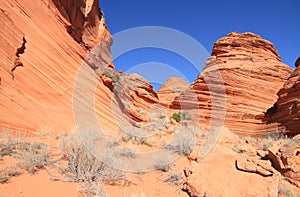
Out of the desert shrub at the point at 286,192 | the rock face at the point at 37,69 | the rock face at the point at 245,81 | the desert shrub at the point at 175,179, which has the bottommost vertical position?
the desert shrub at the point at 286,192

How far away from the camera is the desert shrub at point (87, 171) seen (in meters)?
3.41

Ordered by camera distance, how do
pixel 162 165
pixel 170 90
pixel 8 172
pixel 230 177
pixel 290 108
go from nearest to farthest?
1. pixel 8 172
2. pixel 230 177
3. pixel 162 165
4. pixel 290 108
5. pixel 170 90

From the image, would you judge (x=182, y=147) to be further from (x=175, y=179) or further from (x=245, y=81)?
(x=245, y=81)

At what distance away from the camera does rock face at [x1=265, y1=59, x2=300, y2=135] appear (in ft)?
43.6

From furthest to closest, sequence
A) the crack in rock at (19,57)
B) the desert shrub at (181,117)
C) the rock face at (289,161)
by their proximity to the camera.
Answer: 1. the desert shrub at (181,117)
2. the crack in rock at (19,57)
3. the rock face at (289,161)

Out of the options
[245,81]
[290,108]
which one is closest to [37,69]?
[290,108]

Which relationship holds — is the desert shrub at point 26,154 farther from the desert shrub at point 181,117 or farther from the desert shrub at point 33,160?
the desert shrub at point 181,117

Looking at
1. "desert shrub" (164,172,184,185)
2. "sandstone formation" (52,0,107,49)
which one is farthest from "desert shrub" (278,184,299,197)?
"sandstone formation" (52,0,107,49)

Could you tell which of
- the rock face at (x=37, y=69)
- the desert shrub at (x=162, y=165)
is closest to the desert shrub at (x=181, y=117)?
the rock face at (x=37, y=69)

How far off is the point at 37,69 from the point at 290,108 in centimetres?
1425

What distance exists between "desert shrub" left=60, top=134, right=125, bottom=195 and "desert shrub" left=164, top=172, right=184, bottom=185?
955 mm

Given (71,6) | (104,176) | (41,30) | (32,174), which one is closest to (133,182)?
(104,176)

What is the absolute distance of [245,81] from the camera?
61.2 ft

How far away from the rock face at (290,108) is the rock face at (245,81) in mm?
1914
